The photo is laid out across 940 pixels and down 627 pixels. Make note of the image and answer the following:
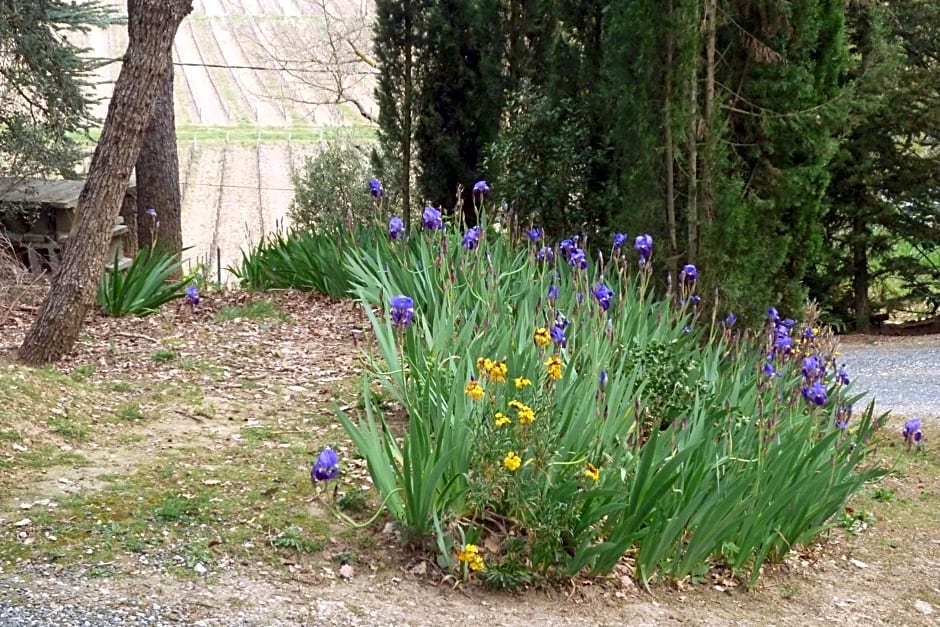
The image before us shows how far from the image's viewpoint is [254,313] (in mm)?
6957

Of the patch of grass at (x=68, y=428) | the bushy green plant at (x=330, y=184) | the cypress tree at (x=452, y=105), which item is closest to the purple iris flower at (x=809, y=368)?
the patch of grass at (x=68, y=428)

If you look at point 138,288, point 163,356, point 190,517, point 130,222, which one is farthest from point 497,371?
Result: point 130,222

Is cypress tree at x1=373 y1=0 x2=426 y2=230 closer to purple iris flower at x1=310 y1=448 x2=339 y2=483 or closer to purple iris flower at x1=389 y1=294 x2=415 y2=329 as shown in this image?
purple iris flower at x1=389 y1=294 x2=415 y2=329

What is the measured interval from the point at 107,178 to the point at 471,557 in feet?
10.9

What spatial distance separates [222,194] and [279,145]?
3.65 m

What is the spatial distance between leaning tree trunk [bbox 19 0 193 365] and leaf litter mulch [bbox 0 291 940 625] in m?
0.22

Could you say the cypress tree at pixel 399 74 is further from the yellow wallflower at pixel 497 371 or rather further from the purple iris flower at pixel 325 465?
the purple iris flower at pixel 325 465

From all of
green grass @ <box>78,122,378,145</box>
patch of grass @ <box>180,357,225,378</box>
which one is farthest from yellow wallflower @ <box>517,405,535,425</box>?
green grass @ <box>78,122,378,145</box>

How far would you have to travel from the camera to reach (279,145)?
25281 mm

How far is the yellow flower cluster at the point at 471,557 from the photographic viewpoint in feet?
10.5

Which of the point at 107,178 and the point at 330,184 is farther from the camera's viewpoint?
the point at 330,184

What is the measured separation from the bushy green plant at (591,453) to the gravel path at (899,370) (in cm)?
271

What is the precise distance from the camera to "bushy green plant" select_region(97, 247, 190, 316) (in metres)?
6.80

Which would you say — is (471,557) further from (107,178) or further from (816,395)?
(107,178)
